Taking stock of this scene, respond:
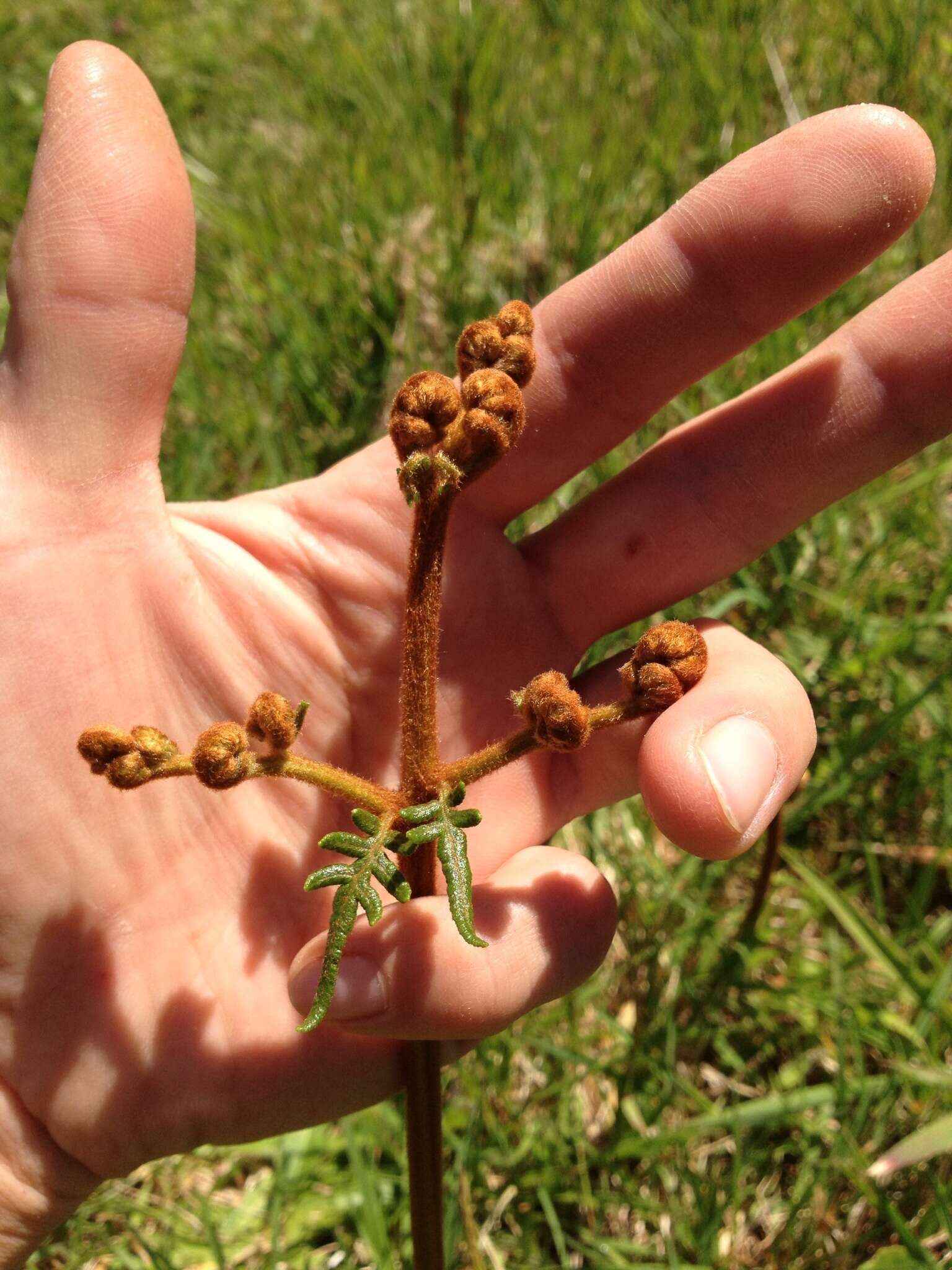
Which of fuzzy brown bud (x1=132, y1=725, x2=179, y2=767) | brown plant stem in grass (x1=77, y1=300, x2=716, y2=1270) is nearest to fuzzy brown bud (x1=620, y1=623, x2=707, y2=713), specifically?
brown plant stem in grass (x1=77, y1=300, x2=716, y2=1270)

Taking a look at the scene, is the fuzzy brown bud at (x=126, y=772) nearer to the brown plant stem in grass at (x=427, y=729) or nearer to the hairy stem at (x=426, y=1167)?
the brown plant stem in grass at (x=427, y=729)

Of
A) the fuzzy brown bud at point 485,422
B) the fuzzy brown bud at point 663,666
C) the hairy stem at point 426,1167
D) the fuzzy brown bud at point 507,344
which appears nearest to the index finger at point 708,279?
the fuzzy brown bud at point 507,344

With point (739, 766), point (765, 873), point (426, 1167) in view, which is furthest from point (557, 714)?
point (765, 873)

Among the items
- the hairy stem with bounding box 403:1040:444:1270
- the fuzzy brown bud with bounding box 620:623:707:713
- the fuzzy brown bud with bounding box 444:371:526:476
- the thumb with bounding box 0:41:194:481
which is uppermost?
the thumb with bounding box 0:41:194:481

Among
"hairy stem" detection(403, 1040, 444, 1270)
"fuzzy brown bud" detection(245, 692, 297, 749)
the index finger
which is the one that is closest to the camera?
"fuzzy brown bud" detection(245, 692, 297, 749)

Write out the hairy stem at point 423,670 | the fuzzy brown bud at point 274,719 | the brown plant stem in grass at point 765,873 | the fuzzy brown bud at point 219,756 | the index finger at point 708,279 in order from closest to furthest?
the fuzzy brown bud at point 219,756 < the fuzzy brown bud at point 274,719 < the hairy stem at point 423,670 < the index finger at point 708,279 < the brown plant stem in grass at point 765,873

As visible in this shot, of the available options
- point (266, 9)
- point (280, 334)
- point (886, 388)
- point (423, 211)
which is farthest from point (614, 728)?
point (266, 9)

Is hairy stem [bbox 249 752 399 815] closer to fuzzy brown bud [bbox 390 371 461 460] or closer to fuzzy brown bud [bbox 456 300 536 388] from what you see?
fuzzy brown bud [bbox 390 371 461 460]
